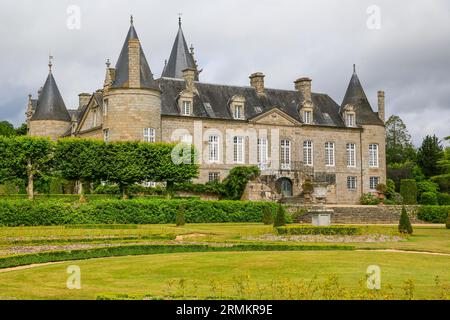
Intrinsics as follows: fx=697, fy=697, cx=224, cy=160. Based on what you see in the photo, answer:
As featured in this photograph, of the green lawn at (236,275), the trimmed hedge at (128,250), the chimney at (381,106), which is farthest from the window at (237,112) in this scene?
the green lawn at (236,275)

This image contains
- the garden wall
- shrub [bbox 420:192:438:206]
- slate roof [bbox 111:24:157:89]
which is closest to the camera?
the garden wall

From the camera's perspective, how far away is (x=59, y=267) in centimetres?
1502

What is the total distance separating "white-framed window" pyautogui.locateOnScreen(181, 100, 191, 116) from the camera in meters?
43.6

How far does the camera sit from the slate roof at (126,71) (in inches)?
1609

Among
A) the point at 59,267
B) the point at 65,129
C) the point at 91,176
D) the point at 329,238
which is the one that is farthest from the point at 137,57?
the point at 59,267

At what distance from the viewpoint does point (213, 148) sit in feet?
146

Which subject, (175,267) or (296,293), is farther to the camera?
(175,267)

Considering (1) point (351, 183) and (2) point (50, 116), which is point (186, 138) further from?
(1) point (351, 183)

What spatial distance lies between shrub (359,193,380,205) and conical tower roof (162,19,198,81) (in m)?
15.5

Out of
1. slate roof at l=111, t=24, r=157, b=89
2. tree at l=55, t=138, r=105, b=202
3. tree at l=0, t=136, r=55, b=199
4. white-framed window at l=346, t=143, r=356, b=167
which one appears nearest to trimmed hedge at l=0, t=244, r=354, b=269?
tree at l=0, t=136, r=55, b=199

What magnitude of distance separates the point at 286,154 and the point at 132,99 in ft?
39.6

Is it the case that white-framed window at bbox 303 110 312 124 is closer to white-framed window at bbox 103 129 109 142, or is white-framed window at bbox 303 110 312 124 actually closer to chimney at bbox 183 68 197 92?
chimney at bbox 183 68 197 92
